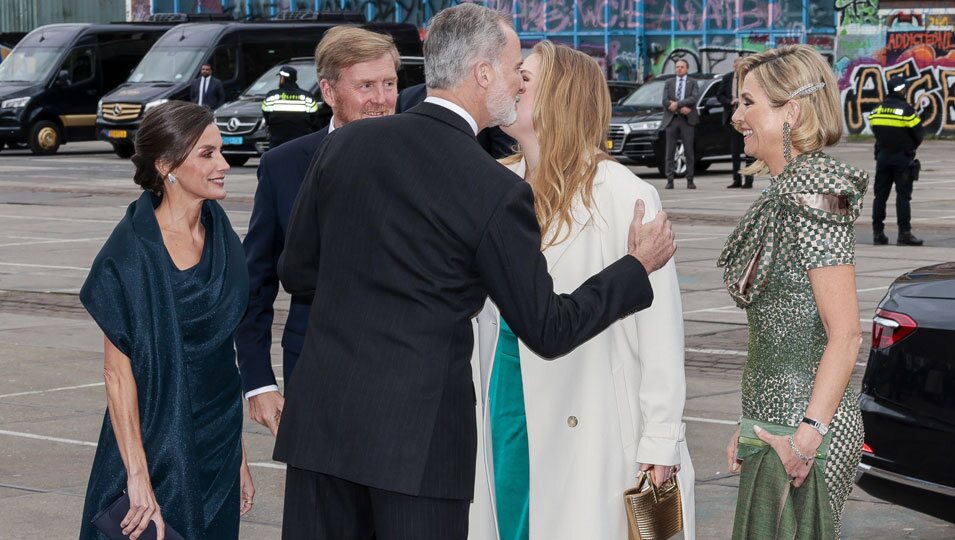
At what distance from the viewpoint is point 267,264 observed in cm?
495

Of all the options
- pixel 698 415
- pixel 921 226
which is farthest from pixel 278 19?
pixel 698 415

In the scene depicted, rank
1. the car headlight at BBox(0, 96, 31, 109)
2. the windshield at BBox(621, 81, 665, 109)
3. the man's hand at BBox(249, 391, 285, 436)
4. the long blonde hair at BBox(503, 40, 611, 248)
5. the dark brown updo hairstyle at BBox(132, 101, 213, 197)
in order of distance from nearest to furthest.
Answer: the long blonde hair at BBox(503, 40, 611, 248)
the dark brown updo hairstyle at BBox(132, 101, 213, 197)
the man's hand at BBox(249, 391, 285, 436)
the windshield at BBox(621, 81, 665, 109)
the car headlight at BBox(0, 96, 31, 109)

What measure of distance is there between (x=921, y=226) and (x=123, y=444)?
16.3 metres

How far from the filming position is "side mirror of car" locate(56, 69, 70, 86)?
33.6m

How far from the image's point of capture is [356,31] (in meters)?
5.31

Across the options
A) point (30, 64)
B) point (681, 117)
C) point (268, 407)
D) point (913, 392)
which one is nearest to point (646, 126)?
point (681, 117)

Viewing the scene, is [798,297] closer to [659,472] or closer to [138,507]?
[659,472]

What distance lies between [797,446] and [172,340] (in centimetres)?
160

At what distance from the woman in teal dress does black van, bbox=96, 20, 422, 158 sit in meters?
27.6

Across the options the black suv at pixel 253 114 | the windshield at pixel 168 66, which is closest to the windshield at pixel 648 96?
the black suv at pixel 253 114

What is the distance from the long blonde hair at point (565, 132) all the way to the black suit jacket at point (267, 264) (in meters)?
0.97

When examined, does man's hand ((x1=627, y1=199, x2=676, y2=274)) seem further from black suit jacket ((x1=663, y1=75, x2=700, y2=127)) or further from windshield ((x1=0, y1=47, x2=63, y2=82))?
windshield ((x1=0, y1=47, x2=63, y2=82))

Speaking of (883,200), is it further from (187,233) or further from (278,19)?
(278,19)

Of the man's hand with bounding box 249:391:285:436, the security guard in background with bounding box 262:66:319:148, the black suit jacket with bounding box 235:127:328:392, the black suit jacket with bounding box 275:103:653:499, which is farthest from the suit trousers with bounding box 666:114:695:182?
the black suit jacket with bounding box 275:103:653:499
